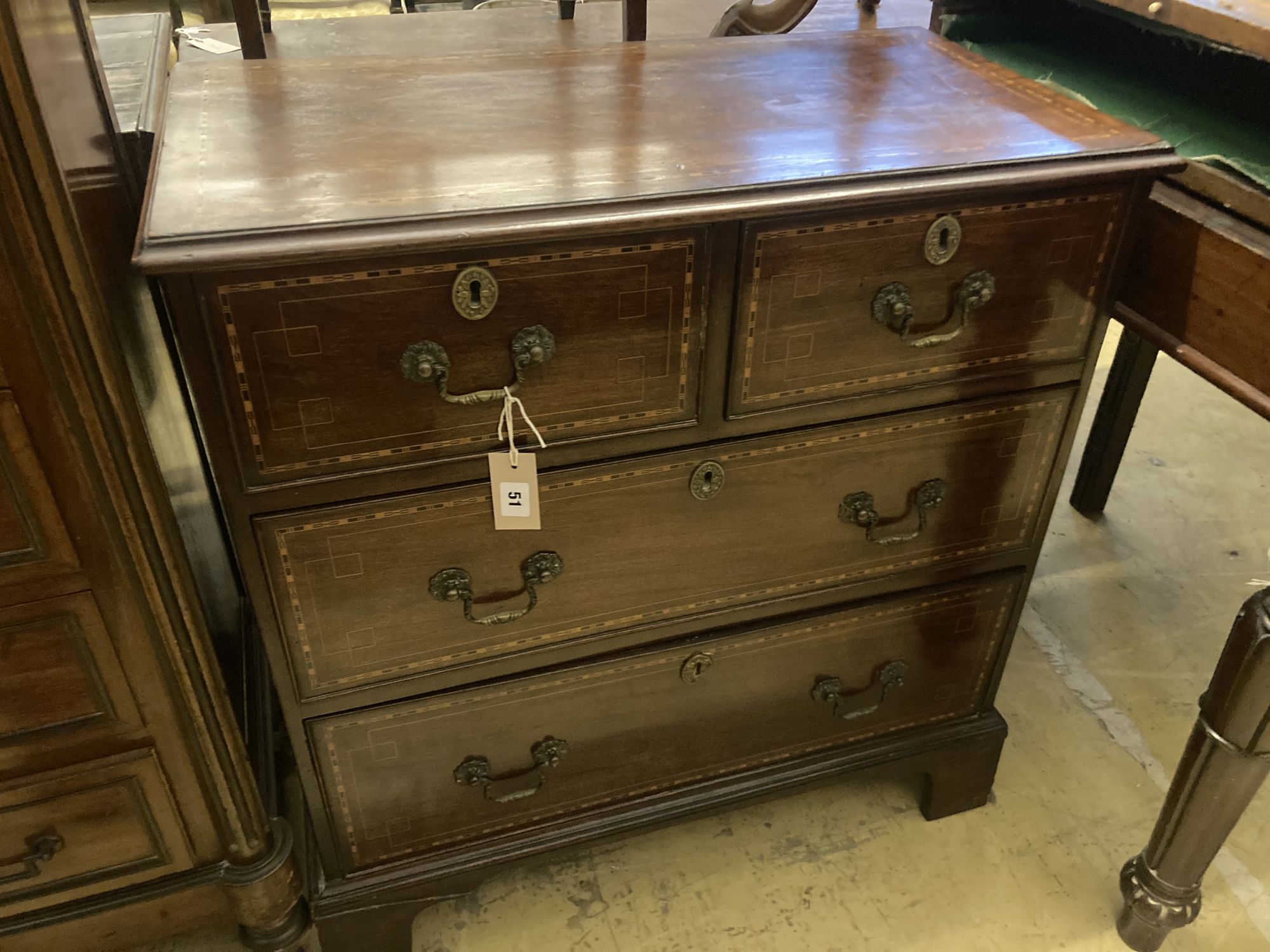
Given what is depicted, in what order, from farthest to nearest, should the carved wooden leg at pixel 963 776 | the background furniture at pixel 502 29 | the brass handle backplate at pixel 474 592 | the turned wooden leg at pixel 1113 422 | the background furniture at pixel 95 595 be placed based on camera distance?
1. the turned wooden leg at pixel 1113 422
2. the carved wooden leg at pixel 963 776
3. the background furniture at pixel 502 29
4. the brass handle backplate at pixel 474 592
5. the background furniture at pixel 95 595

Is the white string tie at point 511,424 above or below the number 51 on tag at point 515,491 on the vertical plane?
above

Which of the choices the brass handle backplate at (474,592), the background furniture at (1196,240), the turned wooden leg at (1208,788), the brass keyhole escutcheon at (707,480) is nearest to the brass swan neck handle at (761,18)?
the background furniture at (1196,240)

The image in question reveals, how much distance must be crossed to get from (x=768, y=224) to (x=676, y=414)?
194 mm

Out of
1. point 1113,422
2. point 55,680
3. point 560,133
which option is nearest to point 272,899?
point 55,680

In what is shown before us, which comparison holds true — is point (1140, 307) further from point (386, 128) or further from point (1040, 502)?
point (386, 128)

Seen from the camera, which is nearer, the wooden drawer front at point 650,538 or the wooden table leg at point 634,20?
the wooden drawer front at point 650,538

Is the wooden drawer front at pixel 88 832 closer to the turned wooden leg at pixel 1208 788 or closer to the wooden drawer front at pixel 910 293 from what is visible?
the wooden drawer front at pixel 910 293

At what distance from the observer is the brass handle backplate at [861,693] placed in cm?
125

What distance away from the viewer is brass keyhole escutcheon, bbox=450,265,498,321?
799 millimetres

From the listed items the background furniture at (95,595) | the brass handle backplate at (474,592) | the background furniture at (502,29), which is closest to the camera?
the background furniture at (95,595)

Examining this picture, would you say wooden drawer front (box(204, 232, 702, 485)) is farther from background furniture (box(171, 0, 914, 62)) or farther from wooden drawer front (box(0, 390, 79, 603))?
background furniture (box(171, 0, 914, 62))

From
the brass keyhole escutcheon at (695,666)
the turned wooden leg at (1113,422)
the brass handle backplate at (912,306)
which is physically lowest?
the turned wooden leg at (1113,422)

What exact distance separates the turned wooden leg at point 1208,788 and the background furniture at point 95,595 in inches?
40.2

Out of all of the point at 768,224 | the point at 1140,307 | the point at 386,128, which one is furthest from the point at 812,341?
the point at 386,128
